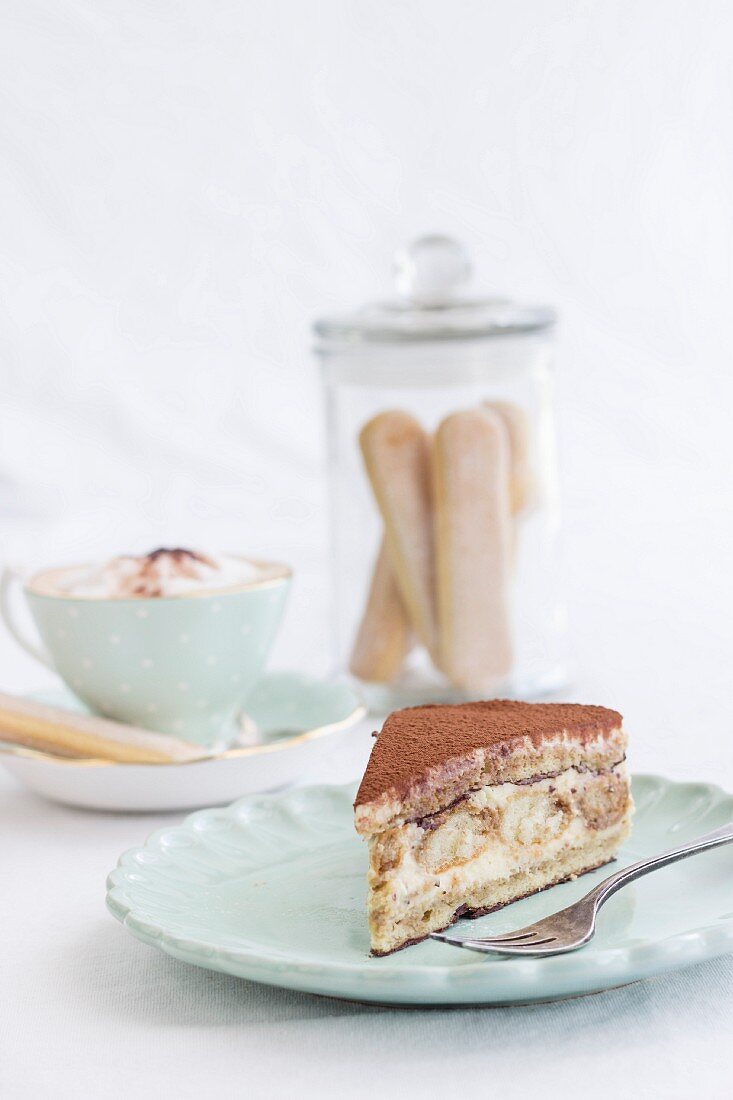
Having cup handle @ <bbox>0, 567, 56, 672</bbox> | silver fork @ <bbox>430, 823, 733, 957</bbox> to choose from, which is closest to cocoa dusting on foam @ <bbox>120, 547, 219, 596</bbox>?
cup handle @ <bbox>0, 567, 56, 672</bbox>

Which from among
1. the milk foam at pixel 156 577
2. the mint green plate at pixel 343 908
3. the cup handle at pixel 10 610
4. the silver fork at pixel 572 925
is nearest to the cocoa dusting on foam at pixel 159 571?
the milk foam at pixel 156 577

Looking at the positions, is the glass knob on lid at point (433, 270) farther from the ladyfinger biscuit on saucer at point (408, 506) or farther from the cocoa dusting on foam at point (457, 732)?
the cocoa dusting on foam at point (457, 732)

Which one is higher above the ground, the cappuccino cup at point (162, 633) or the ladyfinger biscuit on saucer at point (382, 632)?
the cappuccino cup at point (162, 633)

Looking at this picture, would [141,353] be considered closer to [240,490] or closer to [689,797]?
[240,490]

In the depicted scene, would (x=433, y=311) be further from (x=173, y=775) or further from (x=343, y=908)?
(x=343, y=908)

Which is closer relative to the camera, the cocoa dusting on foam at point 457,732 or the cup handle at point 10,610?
the cocoa dusting on foam at point 457,732

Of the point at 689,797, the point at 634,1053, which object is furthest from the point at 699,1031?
the point at 689,797

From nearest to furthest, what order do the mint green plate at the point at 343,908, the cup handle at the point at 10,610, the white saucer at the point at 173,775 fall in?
1. the mint green plate at the point at 343,908
2. the white saucer at the point at 173,775
3. the cup handle at the point at 10,610

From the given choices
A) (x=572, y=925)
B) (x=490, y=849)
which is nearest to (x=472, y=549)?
(x=490, y=849)
